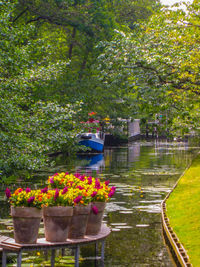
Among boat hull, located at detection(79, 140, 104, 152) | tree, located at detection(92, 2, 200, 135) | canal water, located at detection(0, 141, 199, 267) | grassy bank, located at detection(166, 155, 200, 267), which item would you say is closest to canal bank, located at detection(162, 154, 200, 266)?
grassy bank, located at detection(166, 155, 200, 267)

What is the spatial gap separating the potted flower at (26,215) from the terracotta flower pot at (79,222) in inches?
24.2

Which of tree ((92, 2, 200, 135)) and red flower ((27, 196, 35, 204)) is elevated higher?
tree ((92, 2, 200, 135))

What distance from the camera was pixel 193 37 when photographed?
2219 centimetres

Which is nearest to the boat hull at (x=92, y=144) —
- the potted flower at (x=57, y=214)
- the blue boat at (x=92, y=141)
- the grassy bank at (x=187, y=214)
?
the blue boat at (x=92, y=141)

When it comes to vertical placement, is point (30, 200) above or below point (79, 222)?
above

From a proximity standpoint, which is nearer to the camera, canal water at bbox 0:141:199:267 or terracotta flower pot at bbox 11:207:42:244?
terracotta flower pot at bbox 11:207:42:244

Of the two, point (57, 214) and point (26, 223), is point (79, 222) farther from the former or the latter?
point (26, 223)

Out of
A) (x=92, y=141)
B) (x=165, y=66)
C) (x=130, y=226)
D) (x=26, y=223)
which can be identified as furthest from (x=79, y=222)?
(x=92, y=141)

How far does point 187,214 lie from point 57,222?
22.0 ft

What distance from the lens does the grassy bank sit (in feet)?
34.5

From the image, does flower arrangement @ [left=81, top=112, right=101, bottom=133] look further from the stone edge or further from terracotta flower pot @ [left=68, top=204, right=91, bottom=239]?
terracotta flower pot @ [left=68, top=204, right=91, bottom=239]

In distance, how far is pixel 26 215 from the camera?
7945 millimetres

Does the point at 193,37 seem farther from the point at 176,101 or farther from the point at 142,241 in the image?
the point at 142,241

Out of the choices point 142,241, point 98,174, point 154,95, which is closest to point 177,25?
point 154,95
